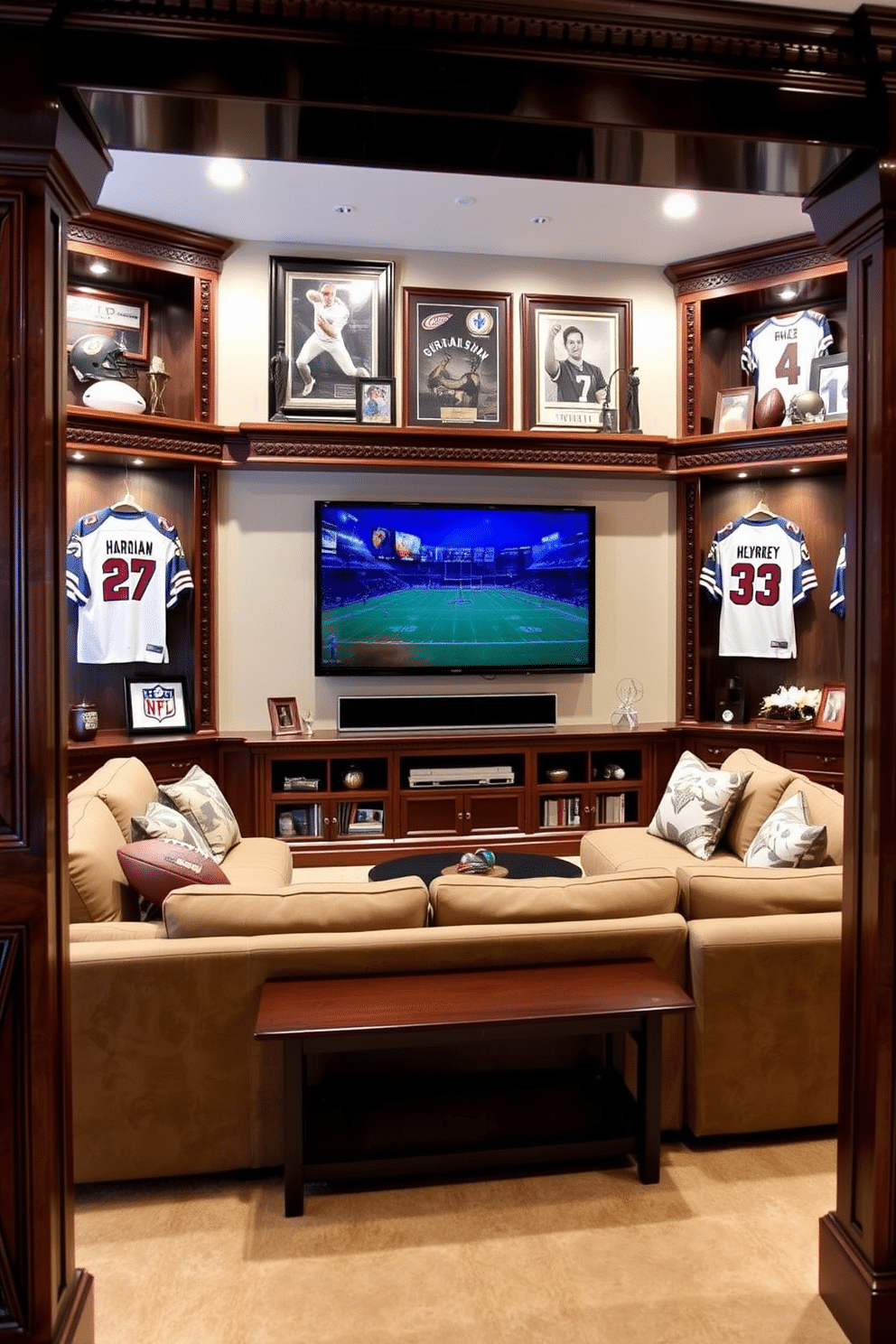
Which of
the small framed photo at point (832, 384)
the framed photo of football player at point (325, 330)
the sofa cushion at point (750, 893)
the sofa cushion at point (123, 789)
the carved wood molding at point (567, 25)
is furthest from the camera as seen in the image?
the framed photo of football player at point (325, 330)

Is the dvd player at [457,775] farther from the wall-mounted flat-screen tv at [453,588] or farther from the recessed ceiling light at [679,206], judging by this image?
the recessed ceiling light at [679,206]

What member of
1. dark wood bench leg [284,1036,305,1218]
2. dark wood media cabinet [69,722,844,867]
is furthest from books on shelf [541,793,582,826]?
dark wood bench leg [284,1036,305,1218]

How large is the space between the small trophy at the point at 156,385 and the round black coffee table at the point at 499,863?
2.96 meters

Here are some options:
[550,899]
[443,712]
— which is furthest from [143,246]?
[550,899]

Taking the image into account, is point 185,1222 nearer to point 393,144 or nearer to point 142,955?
point 142,955

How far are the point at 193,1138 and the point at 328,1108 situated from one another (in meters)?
0.35

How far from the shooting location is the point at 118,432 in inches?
199

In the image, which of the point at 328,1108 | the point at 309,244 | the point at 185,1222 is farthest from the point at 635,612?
the point at 185,1222

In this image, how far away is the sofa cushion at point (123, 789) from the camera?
340 cm

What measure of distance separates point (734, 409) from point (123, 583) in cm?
378

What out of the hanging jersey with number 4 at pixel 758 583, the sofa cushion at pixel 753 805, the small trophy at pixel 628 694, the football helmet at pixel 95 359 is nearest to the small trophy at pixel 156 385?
the football helmet at pixel 95 359

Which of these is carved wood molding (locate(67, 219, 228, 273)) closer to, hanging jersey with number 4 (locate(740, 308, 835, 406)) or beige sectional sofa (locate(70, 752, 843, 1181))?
hanging jersey with number 4 (locate(740, 308, 835, 406))

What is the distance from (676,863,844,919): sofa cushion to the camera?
8.44 ft

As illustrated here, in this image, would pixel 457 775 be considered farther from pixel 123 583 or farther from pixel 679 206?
pixel 679 206
